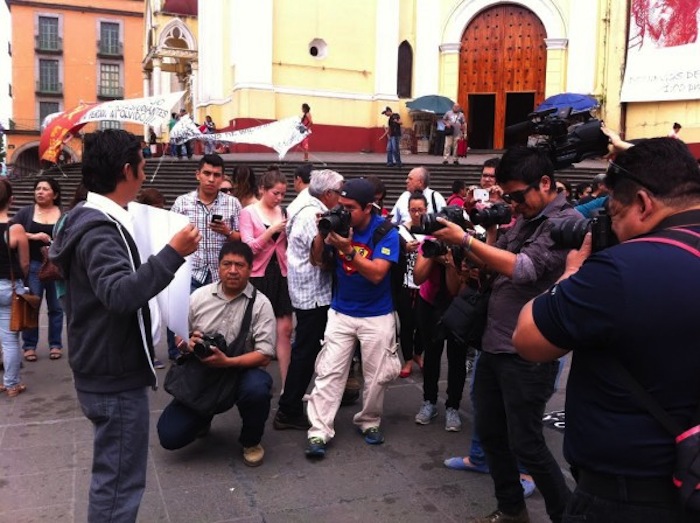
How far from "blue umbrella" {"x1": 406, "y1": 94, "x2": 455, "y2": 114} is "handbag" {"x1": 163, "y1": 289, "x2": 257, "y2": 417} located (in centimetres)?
1806

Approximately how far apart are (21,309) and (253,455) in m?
2.71

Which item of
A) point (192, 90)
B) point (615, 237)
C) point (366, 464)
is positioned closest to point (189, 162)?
point (192, 90)

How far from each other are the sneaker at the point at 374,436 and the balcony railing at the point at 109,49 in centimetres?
5102

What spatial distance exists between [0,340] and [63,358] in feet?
3.18

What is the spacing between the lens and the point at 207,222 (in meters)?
5.78

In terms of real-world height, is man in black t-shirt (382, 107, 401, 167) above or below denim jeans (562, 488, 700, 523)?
above

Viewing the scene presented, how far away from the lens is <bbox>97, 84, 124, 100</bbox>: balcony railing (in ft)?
163

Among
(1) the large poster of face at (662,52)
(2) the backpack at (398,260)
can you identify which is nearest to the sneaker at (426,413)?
(2) the backpack at (398,260)

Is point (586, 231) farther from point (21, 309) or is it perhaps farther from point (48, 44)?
point (48, 44)

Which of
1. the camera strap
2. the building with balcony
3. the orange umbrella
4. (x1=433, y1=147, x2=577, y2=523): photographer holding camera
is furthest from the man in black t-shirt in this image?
the building with balcony

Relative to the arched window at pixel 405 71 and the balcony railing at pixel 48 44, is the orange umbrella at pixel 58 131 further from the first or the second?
the balcony railing at pixel 48 44

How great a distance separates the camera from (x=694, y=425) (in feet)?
5.93

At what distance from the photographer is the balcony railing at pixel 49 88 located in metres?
48.7

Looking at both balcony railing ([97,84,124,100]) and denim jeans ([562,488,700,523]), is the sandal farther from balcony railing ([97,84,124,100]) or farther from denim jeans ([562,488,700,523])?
balcony railing ([97,84,124,100])
